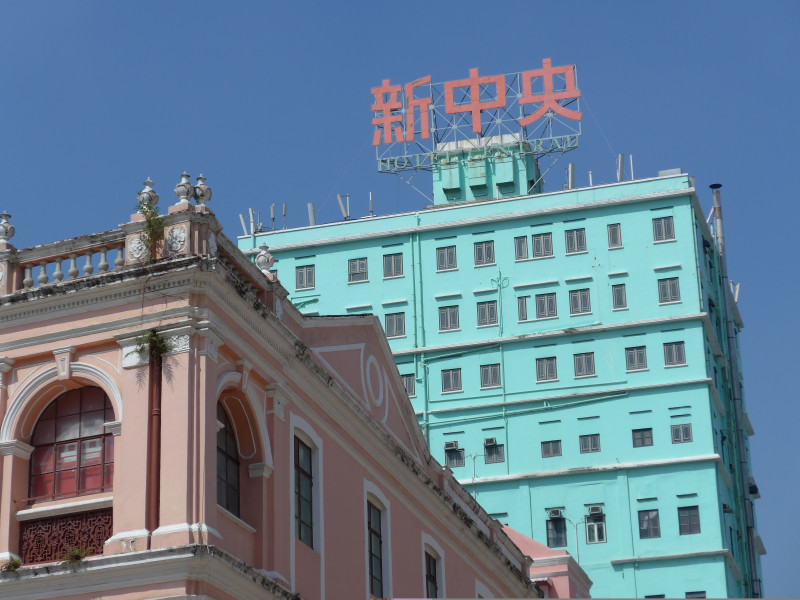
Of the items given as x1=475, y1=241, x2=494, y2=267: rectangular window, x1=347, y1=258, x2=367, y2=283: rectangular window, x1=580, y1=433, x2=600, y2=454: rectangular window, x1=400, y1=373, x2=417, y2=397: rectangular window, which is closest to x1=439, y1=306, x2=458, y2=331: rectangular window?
x1=475, y1=241, x2=494, y2=267: rectangular window

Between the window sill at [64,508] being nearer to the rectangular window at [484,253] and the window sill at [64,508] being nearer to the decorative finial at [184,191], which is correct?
the decorative finial at [184,191]

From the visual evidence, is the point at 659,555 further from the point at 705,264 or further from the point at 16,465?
the point at 16,465

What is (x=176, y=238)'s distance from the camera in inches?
866

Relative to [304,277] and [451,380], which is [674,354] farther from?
[304,277]

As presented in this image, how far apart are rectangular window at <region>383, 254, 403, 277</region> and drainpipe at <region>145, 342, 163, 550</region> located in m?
40.1

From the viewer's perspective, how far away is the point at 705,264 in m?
61.7

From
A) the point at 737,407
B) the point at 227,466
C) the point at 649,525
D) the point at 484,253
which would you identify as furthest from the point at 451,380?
the point at 227,466

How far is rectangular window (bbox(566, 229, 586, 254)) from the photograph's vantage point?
60.2m

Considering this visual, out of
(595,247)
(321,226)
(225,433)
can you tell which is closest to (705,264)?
(595,247)

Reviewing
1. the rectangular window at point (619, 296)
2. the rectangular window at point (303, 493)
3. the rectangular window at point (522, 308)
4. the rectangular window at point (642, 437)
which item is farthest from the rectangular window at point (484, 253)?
the rectangular window at point (303, 493)

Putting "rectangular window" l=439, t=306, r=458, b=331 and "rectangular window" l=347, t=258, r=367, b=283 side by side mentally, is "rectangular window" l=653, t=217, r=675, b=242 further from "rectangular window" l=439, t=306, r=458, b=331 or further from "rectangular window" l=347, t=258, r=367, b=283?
"rectangular window" l=347, t=258, r=367, b=283

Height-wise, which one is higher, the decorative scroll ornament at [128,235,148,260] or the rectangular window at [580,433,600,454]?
the rectangular window at [580,433,600,454]

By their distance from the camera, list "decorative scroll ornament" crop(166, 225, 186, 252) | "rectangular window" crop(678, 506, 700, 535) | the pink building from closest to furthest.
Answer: the pink building, "decorative scroll ornament" crop(166, 225, 186, 252), "rectangular window" crop(678, 506, 700, 535)

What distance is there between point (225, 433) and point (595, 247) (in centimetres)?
3923
